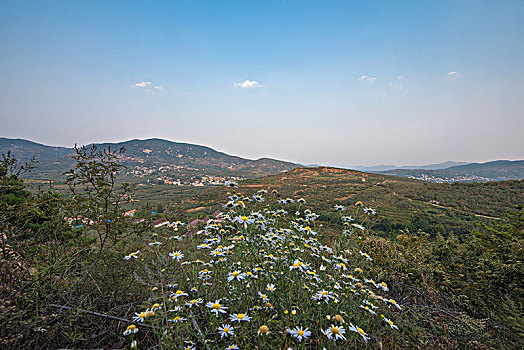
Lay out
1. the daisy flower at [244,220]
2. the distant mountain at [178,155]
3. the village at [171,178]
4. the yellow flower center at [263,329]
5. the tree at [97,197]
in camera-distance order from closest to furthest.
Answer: the yellow flower center at [263,329], the tree at [97,197], the daisy flower at [244,220], the village at [171,178], the distant mountain at [178,155]

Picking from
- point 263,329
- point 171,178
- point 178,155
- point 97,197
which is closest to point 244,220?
point 263,329

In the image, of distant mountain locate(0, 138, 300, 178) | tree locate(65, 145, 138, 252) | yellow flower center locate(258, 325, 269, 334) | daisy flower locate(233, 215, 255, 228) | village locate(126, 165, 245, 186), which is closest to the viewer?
yellow flower center locate(258, 325, 269, 334)

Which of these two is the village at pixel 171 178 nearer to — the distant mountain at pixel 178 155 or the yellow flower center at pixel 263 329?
the distant mountain at pixel 178 155

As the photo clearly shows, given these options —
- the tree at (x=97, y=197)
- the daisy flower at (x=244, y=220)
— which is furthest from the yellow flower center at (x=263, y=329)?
the tree at (x=97, y=197)

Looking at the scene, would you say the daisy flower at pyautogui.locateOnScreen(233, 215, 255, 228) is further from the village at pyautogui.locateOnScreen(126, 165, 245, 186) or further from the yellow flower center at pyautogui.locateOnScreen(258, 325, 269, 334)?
the village at pyautogui.locateOnScreen(126, 165, 245, 186)

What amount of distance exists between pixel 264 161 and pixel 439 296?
15817cm

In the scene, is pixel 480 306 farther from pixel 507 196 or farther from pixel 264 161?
pixel 264 161

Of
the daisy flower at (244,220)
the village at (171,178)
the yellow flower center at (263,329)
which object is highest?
the daisy flower at (244,220)

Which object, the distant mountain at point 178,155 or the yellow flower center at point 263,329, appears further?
the distant mountain at point 178,155

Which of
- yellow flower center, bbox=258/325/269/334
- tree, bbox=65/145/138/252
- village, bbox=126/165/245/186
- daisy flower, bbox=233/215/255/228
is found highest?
tree, bbox=65/145/138/252

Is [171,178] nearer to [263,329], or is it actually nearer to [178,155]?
[178,155]

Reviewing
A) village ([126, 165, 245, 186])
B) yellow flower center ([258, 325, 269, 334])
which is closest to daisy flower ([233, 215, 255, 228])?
yellow flower center ([258, 325, 269, 334])

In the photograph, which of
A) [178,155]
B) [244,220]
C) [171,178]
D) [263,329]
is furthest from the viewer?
[178,155]

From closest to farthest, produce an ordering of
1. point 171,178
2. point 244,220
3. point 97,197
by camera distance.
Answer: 1. point 97,197
2. point 244,220
3. point 171,178
